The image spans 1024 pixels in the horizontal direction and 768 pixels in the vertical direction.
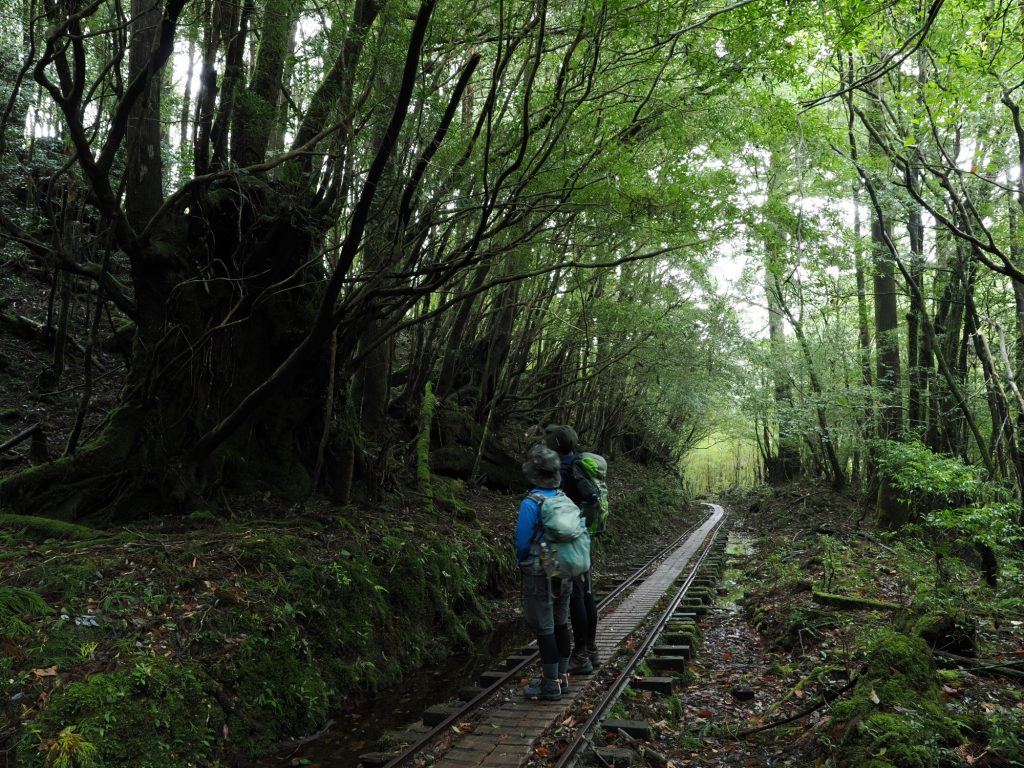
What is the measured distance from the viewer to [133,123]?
7.65 metres

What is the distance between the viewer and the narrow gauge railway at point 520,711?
15.3 feet

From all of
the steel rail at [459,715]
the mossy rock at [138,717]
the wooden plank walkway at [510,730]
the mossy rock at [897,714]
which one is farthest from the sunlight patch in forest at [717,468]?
the mossy rock at [138,717]

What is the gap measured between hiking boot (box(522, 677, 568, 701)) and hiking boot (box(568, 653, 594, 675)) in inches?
22.1

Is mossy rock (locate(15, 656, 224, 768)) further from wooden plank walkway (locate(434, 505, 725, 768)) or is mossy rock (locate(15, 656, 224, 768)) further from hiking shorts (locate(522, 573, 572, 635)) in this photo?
hiking shorts (locate(522, 573, 572, 635))

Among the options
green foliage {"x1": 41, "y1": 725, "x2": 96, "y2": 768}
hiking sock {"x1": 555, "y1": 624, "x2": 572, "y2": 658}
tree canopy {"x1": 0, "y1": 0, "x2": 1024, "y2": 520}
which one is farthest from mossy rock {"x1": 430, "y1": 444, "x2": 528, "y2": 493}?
green foliage {"x1": 41, "y1": 725, "x2": 96, "y2": 768}

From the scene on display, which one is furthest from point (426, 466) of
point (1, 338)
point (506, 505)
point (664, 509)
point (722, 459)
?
point (722, 459)

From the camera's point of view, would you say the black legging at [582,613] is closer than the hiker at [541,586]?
No

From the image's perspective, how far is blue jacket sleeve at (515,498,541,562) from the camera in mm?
5516

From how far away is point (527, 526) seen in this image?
18.1 ft

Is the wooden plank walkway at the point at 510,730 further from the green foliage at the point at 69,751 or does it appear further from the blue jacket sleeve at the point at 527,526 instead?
the green foliage at the point at 69,751

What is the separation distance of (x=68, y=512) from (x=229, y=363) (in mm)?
2541

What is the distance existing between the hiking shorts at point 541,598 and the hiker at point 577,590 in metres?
0.50

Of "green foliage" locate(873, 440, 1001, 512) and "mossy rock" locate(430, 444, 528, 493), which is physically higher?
"green foliage" locate(873, 440, 1001, 512)

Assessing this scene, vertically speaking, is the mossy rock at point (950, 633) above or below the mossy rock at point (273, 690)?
above
